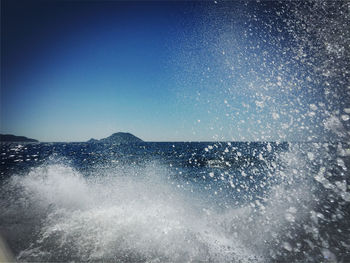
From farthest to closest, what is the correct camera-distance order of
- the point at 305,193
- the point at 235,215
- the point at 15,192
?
the point at 15,192
the point at 305,193
the point at 235,215

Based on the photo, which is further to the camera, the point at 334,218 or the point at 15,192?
the point at 15,192

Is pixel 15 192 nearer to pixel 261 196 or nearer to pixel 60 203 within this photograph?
pixel 60 203

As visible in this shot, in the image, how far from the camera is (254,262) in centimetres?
412

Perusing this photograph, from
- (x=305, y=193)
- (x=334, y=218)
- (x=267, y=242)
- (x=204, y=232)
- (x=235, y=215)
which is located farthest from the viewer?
(x=305, y=193)

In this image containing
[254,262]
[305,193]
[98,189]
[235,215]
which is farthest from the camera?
[98,189]

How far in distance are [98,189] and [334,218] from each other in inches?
435

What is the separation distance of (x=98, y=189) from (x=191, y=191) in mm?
5581

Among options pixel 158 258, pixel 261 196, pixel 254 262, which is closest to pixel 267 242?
pixel 254 262

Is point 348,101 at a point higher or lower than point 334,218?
higher

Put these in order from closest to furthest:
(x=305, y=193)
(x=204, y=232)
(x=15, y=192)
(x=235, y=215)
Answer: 1. (x=204, y=232)
2. (x=235, y=215)
3. (x=305, y=193)
4. (x=15, y=192)

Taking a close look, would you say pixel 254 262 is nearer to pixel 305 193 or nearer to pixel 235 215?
pixel 235 215

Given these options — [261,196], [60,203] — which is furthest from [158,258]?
[261,196]

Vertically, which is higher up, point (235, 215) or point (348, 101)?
point (348, 101)

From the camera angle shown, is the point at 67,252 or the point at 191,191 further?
the point at 191,191
